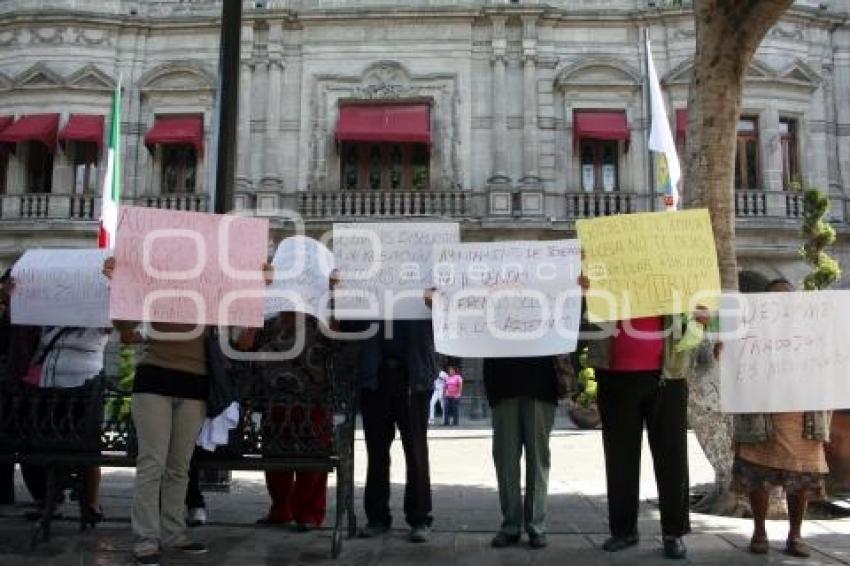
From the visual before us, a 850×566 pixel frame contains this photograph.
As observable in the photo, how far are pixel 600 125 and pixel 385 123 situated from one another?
18.0 feet

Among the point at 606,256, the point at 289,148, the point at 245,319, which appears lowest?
the point at 245,319

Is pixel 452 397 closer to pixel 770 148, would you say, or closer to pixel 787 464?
pixel 770 148

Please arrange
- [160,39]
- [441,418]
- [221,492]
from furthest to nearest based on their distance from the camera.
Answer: [160,39], [441,418], [221,492]

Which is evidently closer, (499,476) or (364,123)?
(499,476)

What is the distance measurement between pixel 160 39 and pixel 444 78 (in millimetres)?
7833

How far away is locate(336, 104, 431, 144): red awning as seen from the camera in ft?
66.9

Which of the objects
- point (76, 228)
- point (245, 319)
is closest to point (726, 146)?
point (245, 319)

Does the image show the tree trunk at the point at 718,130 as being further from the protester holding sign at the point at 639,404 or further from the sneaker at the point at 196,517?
the sneaker at the point at 196,517

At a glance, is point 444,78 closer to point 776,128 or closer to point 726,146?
point 776,128

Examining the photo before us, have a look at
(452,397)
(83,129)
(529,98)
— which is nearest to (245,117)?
(83,129)

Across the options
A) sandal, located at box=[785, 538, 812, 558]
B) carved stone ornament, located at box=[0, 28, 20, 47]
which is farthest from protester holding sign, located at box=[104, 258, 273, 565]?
carved stone ornament, located at box=[0, 28, 20, 47]

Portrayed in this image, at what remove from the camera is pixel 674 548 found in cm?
513

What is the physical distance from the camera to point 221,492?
25.6ft

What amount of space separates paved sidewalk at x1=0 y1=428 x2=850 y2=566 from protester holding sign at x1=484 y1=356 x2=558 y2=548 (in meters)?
0.18
